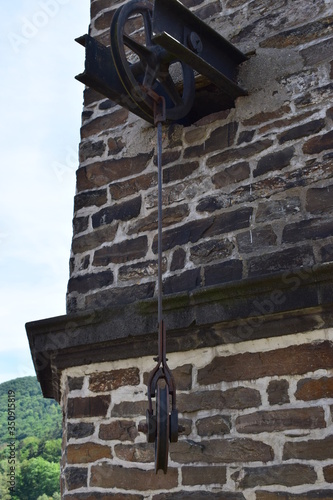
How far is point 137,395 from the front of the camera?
3580mm

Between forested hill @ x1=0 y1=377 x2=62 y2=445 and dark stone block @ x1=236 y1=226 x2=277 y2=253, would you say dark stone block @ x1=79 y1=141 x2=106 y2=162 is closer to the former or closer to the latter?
dark stone block @ x1=236 y1=226 x2=277 y2=253

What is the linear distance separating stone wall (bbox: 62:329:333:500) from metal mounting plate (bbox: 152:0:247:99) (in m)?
1.52

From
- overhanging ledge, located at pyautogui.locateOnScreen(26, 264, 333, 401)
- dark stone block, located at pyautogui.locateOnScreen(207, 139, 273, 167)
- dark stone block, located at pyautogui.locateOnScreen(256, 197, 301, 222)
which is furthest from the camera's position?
dark stone block, located at pyautogui.locateOnScreen(207, 139, 273, 167)

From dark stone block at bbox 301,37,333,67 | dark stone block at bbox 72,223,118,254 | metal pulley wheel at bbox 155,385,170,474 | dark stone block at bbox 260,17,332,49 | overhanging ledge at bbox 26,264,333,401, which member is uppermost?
dark stone block at bbox 260,17,332,49

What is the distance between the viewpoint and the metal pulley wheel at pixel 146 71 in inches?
135

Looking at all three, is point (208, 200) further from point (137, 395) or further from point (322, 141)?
point (137, 395)

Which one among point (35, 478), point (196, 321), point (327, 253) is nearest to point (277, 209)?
point (327, 253)

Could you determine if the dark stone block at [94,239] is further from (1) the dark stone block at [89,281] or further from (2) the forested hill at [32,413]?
(2) the forested hill at [32,413]

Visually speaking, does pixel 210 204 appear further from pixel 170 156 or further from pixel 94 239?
pixel 94 239

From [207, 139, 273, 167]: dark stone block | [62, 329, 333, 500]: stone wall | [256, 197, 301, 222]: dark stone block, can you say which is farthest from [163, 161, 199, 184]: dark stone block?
[62, 329, 333, 500]: stone wall

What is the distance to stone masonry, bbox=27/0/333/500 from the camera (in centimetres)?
308

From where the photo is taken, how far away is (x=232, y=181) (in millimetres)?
3715

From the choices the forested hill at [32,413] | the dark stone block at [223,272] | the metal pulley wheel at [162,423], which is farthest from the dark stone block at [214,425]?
A: the forested hill at [32,413]

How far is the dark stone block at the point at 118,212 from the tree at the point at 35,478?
27520mm
